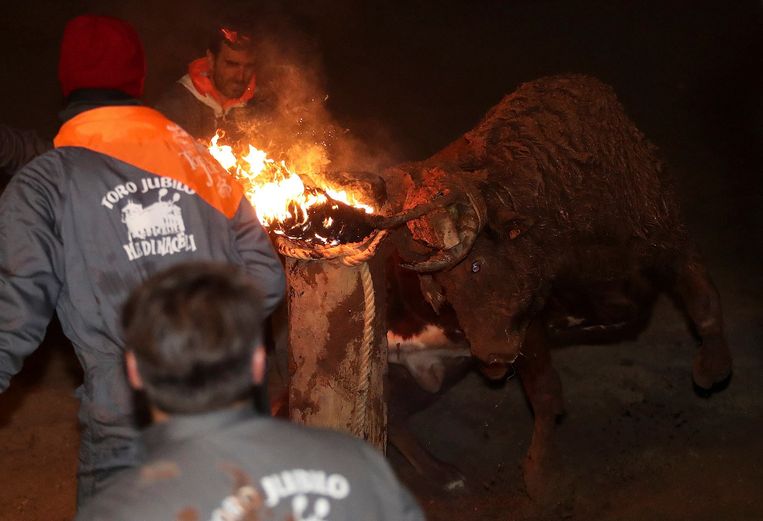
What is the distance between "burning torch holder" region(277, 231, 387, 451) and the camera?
3709mm

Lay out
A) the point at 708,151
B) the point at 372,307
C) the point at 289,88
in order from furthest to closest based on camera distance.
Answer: the point at 708,151 → the point at 289,88 → the point at 372,307

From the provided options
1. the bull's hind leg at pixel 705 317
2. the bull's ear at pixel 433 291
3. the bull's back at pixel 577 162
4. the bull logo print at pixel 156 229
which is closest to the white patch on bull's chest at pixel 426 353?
the bull's ear at pixel 433 291

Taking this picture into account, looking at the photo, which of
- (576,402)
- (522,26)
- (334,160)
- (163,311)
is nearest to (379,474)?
(163,311)

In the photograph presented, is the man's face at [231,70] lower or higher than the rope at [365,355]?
higher

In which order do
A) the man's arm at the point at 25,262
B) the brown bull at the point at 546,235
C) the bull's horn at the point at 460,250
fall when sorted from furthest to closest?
the brown bull at the point at 546,235 < the bull's horn at the point at 460,250 < the man's arm at the point at 25,262

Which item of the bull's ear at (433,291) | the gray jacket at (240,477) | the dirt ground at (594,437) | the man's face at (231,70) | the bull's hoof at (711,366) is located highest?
the man's face at (231,70)

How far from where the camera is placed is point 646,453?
570 cm

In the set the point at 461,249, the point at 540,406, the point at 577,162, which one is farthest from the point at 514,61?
the point at 461,249

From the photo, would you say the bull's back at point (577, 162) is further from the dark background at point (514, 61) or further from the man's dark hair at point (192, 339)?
the man's dark hair at point (192, 339)

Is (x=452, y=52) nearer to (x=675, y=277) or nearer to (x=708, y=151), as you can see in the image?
(x=708, y=151)

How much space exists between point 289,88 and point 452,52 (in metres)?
3.49

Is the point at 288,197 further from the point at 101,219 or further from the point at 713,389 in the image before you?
the point at 713,389

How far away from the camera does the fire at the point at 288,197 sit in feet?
11.9

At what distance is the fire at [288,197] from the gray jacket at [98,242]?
90 cm
